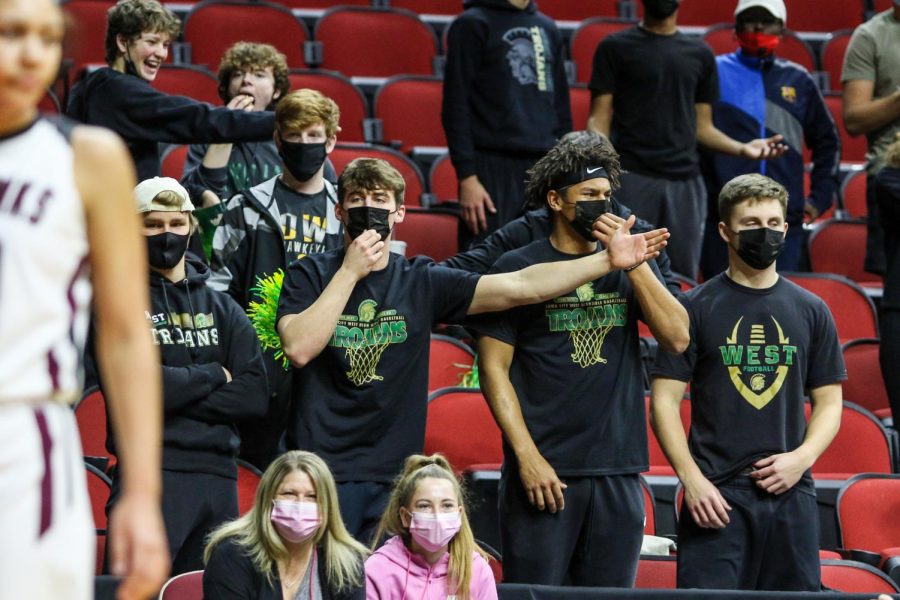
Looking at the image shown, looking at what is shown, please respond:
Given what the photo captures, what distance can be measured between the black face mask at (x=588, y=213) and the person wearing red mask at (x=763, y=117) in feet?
8.53

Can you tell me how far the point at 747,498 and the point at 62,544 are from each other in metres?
3.02

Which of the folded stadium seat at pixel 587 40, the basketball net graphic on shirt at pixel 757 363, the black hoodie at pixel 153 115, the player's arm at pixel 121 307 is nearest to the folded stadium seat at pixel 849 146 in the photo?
the folded stadium seat at pixel 587 40

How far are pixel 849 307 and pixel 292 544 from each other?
3810mm

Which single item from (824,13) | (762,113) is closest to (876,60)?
(762,113)

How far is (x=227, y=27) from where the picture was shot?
845 centimetres

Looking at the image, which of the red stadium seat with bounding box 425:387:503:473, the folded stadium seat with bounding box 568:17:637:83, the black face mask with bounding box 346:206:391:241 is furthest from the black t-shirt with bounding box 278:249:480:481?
the folded stadium seat with bounding box 568:17:637:83

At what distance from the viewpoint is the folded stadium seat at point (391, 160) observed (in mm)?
7074

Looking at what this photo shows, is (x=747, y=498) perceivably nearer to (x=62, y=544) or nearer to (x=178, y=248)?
(x=178, y=248)

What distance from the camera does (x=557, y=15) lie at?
31.7ft

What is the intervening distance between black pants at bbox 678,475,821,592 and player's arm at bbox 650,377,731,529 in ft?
0.18

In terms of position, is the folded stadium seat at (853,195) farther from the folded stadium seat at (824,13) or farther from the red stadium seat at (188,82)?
the red stadium seat at (188,82)

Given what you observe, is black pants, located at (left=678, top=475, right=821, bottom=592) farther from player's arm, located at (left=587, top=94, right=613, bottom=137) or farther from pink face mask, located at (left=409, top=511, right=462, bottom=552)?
player's arm, located at (left=587, top=94, right=613, bottom=137)

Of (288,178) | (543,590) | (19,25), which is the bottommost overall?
(543,590)

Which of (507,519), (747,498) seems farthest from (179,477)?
(747,498)
